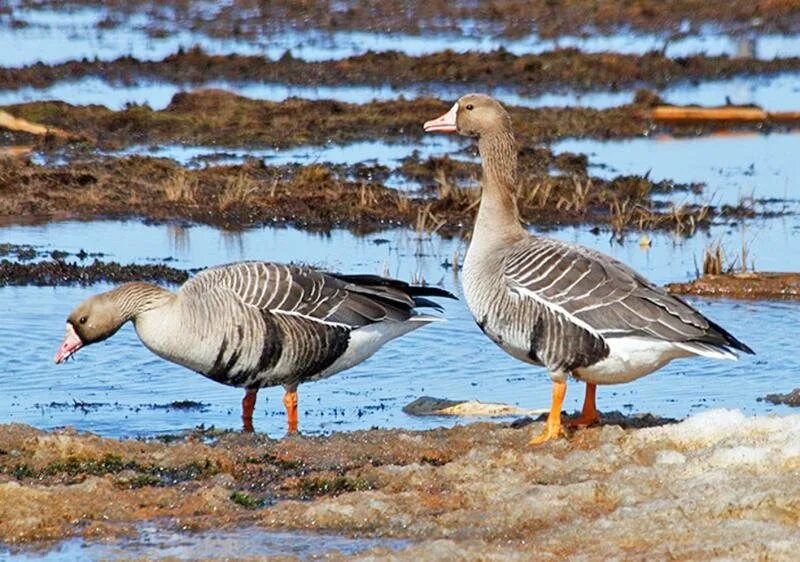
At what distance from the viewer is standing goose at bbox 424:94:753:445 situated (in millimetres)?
8805

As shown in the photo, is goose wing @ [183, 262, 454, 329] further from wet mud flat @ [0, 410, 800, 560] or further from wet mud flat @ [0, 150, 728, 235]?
wet mud flat @ [0, 150, 728, 235]

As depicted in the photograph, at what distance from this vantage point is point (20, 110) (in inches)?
936

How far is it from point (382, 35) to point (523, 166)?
51.0 ft

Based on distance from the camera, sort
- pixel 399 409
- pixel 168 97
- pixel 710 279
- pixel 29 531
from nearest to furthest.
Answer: pixel 29 531
pixel 399 409
pixel 710 279
pixel 168 97

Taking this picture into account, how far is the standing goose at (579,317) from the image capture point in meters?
8.80

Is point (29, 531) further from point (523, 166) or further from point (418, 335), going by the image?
point (523, 166)

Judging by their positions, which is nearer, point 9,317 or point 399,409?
point 399,409

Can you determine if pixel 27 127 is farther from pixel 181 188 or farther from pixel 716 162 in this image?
pixel 716 162

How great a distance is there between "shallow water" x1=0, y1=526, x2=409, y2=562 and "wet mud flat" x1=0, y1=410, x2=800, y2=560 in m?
0.08

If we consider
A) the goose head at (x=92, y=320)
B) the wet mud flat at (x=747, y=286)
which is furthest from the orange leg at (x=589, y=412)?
the wet mud flat at (x=747, y=286)

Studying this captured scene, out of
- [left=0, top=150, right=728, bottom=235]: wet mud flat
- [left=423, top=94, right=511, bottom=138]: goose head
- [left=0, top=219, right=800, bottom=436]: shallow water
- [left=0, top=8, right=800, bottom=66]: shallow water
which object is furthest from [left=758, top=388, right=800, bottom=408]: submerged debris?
[left=0, top=8, right=800, bottom=66]: shallow water

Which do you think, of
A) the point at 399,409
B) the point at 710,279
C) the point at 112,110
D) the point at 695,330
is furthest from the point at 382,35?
the point at 695,330

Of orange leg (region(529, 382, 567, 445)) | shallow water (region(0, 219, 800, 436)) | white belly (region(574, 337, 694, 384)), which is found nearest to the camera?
white belly (region(574, 337, 694, 384))

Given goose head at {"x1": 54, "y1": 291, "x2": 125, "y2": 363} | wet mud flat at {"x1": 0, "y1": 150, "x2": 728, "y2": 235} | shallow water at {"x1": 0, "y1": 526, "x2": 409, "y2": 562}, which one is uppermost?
wet mud flat at {"x1": 0, "y1": 150, "x2": 728, "y2": 235}
